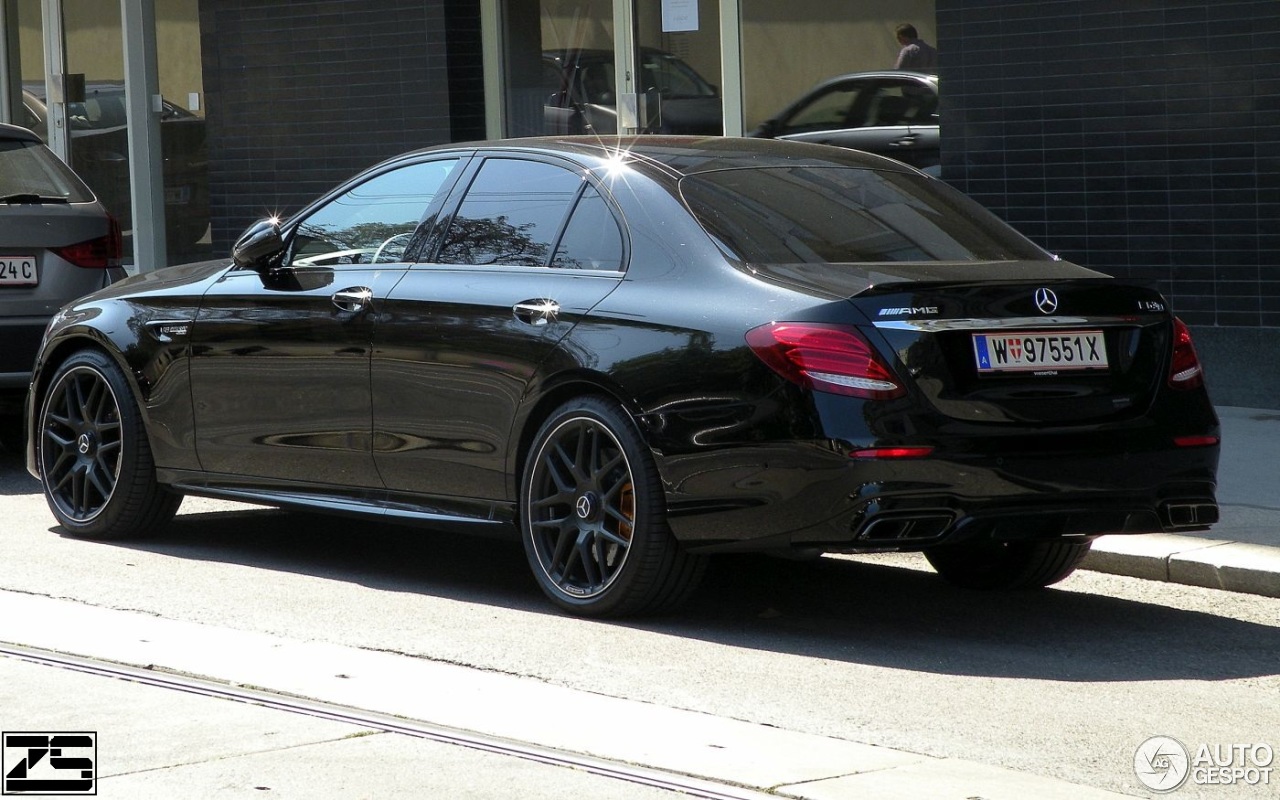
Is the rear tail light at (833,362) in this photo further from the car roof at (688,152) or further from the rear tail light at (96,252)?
the rear tail light at (96,252)

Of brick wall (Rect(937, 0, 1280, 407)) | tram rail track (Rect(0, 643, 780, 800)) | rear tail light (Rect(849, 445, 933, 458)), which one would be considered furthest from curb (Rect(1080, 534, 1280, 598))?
brick wall (Rect(937, 0, 1280, 407))

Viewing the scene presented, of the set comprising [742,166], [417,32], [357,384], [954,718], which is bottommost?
[954,718]

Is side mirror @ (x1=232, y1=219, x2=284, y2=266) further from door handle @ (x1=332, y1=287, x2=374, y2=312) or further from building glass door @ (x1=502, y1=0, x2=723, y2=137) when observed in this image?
building glass door @ (x1=502, y1=0, x2=723, y2=137)

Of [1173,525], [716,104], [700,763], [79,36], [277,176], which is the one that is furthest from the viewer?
[79,36]

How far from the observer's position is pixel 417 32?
14.7m

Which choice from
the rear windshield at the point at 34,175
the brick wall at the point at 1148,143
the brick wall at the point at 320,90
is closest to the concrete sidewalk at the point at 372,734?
the rear windshield at the point at 34,175

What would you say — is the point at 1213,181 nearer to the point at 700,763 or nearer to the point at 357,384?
the point at 357,384

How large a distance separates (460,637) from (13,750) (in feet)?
5.30

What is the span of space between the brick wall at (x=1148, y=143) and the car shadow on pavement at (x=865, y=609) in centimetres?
385

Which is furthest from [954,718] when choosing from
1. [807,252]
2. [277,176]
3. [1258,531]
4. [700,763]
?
[277,176]

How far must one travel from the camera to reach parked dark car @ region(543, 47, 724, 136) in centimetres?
1397

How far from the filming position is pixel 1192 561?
286 inches

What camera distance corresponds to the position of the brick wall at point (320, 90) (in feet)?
48.2

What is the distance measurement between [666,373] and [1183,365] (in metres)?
1.59
